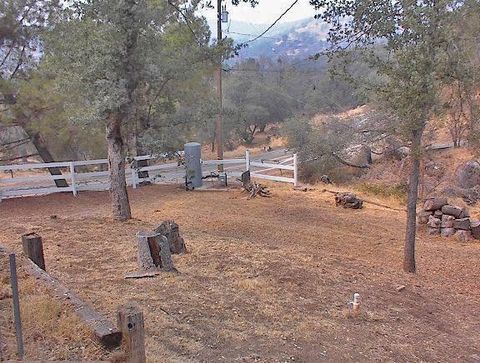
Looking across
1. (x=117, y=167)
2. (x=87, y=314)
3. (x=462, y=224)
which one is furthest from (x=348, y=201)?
(x=87, y=314)

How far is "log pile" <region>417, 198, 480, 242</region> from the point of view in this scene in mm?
11234

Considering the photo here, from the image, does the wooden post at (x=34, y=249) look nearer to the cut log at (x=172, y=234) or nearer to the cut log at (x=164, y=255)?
the cut log at (x=164, y=255)

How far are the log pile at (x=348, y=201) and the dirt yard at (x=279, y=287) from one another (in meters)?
1.45

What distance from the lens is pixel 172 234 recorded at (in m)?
7.20

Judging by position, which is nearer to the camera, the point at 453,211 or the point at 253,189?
the point at 453,211

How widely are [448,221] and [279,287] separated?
7.15 metres

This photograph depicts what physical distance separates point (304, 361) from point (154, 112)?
7.71 m

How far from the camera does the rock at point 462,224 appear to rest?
1128 cm

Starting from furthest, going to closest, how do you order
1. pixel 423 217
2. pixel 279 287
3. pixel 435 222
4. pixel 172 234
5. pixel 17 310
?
pixel 423 217
pixel 435 222
pixel 172 234
pixel 279 287
pixel 17 310

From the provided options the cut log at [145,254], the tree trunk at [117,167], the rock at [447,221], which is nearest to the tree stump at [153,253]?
the cut log at [145,254]

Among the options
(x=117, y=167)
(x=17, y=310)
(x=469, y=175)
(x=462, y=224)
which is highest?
(x=117, y=167)

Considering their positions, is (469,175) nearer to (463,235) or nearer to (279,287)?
(463,235)

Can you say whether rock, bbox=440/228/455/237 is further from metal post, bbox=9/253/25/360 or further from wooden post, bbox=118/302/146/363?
metal post, bbox=9/253/25/360

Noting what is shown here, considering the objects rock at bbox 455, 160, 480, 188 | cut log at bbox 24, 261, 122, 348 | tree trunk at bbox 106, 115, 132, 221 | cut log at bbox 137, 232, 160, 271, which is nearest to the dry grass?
cut log at bbox 24, 261, 122, 348
